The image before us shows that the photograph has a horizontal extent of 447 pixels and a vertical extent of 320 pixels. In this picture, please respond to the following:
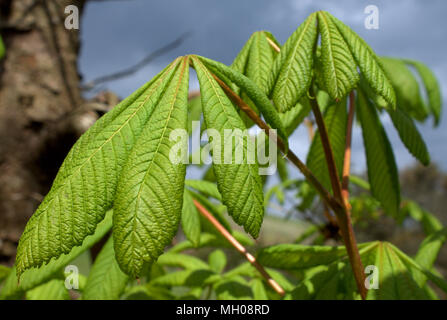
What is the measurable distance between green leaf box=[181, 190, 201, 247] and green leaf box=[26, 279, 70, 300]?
1.17 ft

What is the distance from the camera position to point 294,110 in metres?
0.91

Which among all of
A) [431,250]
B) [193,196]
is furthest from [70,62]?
[431,250]

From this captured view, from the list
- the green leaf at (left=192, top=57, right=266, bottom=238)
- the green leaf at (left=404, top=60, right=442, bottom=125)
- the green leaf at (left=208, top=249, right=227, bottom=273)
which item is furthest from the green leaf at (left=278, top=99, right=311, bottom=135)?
the green leaf at (left=404, top=60, right=442, bottom=125)

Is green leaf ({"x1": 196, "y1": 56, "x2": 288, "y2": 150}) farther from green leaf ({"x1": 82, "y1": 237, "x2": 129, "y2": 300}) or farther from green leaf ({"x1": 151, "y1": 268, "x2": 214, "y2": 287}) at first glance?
green leaf ({"x1": 151, "y1": 268, "x2": 214, "y2": 287})

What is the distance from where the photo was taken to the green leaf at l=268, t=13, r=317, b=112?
1.98ft

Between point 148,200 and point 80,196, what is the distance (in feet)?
0.32

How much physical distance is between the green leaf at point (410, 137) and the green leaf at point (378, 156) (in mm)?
63

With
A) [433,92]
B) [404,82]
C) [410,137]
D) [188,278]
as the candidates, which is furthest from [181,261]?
[433,92]

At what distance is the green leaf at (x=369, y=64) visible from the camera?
2.04 ft

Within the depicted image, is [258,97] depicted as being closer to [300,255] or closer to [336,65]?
[336,65]

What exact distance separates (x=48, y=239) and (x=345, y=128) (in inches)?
28.1

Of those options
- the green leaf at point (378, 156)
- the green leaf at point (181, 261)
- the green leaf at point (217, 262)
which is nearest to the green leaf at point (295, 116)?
the green leaf at point (378, 156)

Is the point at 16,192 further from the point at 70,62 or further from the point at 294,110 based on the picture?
the point at 294,110

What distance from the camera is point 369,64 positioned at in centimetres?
63
